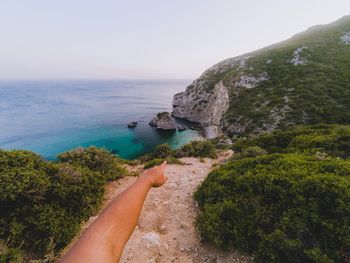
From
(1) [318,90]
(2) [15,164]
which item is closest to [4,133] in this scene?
(2) [15,164]

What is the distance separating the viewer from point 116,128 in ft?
149

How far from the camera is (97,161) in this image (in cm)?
952

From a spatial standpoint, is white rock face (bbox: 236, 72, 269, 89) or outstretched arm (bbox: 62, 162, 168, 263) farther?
white rock face (bbox: 236, 72, 269, 89)

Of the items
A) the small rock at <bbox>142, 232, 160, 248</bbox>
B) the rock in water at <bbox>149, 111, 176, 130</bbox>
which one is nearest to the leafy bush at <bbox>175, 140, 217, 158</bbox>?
the small rock at <bbox>142, 232, 160, 248</bbox>

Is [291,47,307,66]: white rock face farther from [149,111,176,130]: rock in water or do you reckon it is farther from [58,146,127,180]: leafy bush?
[58,146,127,180]: leafy bush

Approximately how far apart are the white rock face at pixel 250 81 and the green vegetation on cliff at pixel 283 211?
114 ft

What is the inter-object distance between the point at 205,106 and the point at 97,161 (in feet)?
141

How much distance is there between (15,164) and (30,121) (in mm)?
57878

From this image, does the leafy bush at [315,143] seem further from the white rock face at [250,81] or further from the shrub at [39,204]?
the white rock face at [250,81]

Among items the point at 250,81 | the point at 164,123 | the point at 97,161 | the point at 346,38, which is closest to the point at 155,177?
the point at 97,161

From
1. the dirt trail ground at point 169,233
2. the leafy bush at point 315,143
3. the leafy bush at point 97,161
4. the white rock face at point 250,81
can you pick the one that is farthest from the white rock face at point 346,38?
the leafy bush at point 97,161

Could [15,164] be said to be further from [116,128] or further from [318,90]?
[116,128]

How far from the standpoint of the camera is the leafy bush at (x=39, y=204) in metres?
4.71

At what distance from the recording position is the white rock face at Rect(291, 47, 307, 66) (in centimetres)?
3851
